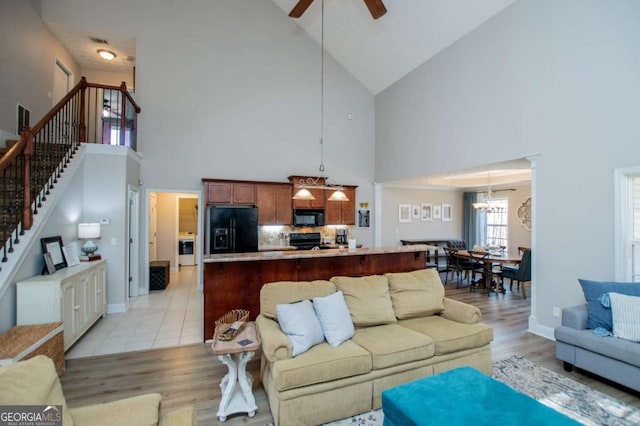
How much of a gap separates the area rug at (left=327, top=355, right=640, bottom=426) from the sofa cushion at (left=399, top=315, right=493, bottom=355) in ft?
1.66

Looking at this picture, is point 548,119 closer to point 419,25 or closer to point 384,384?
point 419,25

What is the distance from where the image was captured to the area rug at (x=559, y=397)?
94.7 inches

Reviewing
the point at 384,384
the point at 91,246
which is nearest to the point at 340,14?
the point at 91,246

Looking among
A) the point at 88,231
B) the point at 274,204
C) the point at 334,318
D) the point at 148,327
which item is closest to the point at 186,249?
the point at 274,204

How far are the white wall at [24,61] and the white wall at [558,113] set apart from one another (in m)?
7.67

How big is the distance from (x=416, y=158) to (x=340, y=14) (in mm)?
3496

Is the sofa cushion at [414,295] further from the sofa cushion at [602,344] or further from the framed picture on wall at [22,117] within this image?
the framed picture on wall at [22,117]

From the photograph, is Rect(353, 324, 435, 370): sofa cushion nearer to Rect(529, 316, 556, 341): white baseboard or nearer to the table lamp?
Rect(529, 316, 556, 341): white baseboard

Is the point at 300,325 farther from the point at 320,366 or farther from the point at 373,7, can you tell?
the point at 373,7

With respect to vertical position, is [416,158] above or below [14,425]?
above

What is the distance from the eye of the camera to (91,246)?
4570 millimetres

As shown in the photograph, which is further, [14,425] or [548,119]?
[548,119]

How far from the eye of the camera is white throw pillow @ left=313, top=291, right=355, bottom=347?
8.66ft

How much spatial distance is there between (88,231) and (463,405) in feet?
17.3
